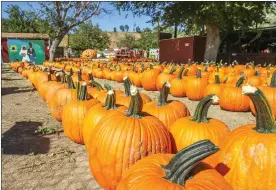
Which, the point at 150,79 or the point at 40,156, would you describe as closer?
the point at 40,156

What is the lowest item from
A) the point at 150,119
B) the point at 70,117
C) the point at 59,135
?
the point at 59,135

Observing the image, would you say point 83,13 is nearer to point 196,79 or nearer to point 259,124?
point 196,79

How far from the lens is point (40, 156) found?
3.75 m

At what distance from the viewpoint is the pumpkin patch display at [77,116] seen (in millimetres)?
4082

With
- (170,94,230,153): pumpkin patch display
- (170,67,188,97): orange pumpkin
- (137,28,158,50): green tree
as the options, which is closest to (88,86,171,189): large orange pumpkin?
(170,94,230,153): pumpkin patch display

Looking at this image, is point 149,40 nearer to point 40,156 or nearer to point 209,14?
point 209,14

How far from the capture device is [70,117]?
4133 mm

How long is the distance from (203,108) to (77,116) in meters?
2.01

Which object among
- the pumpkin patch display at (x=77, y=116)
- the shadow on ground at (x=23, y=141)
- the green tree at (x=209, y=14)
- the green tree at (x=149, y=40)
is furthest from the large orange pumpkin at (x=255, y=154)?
the green tree at (x=149, y=40)

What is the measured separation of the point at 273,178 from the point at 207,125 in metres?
0.89

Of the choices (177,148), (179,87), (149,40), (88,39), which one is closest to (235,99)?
(179,87)

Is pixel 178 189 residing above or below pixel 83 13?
below

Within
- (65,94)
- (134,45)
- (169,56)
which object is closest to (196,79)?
(65,94)

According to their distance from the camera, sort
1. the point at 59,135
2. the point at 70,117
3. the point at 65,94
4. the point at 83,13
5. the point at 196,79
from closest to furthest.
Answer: the point at 70,117 < the point at 59,135 < the point at 65,94 < the point at 196,79 < the point at 83,13
